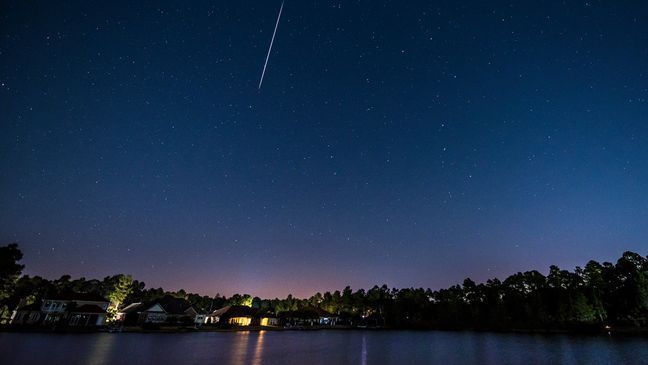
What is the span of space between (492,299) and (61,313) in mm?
127811

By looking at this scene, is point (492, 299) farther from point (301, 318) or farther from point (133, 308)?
point (133, 308)

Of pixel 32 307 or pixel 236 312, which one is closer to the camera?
pixel 32 307

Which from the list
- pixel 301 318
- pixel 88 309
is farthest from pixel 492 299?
pixel 88 309

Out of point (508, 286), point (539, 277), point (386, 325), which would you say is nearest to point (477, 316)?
point (508, 286)

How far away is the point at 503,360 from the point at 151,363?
107 ft

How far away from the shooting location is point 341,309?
146125mm

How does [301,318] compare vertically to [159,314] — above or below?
above

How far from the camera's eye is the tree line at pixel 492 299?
80750mm

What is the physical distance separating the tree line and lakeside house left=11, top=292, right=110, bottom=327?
3.29 m

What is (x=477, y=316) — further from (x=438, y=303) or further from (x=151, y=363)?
(x=151, y=363)

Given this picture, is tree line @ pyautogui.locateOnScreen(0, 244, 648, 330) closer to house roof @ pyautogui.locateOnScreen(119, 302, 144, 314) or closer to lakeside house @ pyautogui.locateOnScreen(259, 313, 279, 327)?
house roof @ pyautogui.locateOnScreen(119, 302, 144, 314)

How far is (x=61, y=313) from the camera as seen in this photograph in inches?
2499

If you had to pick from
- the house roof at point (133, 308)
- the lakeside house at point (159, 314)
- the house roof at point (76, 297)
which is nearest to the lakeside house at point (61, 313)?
the house roof at point (76, 297)

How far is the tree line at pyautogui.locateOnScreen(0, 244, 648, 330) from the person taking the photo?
80750 mm
